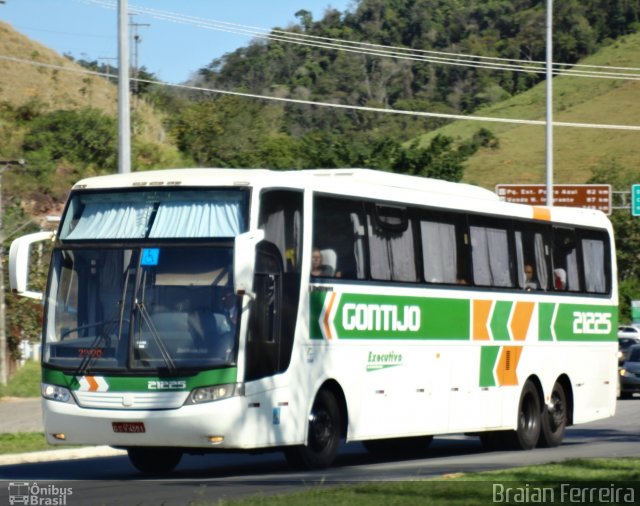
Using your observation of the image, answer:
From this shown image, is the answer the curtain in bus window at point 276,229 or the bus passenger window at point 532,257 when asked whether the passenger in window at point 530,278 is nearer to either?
the bus passenger window at point 532,257

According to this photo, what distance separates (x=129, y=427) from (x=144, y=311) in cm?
123

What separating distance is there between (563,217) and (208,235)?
8.76m

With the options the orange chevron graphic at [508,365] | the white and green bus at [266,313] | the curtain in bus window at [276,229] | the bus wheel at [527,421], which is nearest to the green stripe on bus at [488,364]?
the white and green bus at [266,313]

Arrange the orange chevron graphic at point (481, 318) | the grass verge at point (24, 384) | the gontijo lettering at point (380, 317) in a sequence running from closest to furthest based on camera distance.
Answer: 1. the gontijo lettering at point (380, 317)
2. the orange chevron graphic at point (481, 318)
3. the grass verge at point (24, 384)

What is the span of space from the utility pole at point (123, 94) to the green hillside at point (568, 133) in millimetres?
74789

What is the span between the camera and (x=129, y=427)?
1426 centimetres

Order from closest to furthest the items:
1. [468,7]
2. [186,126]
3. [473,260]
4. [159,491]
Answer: [159,491] → [473,260] → [186,126] → [468,7]

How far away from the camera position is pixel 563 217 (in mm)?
21719

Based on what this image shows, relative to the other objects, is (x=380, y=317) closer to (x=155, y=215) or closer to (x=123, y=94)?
(x=155, y=215)

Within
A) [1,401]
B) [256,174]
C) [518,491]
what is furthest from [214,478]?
[1,401]

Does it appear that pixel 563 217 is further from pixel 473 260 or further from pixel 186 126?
pixel 186 126

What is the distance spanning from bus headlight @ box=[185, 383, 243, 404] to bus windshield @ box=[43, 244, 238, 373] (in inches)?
9.5

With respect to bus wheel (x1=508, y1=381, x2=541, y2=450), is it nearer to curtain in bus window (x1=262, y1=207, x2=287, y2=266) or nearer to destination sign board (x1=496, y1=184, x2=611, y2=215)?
curtain in bus window (x1=262, y1=207, x2=287, y2=266)

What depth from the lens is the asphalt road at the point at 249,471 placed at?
43.5ft
